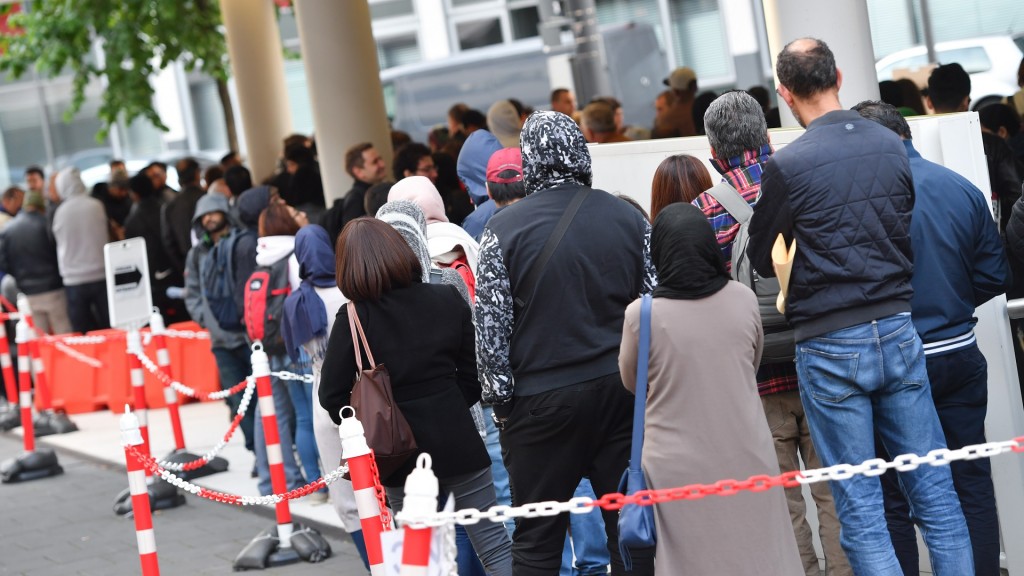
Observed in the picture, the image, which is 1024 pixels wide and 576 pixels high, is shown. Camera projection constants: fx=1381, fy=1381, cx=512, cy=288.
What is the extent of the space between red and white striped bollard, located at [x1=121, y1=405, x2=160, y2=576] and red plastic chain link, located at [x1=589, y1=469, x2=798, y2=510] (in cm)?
282

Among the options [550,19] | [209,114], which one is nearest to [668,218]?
[550,19]

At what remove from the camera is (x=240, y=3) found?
16000 mm

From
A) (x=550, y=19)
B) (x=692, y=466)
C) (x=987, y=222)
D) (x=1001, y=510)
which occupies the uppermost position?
(x=550, y=19)

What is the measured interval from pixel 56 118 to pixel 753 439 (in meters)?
31.2

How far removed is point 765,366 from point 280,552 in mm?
3538

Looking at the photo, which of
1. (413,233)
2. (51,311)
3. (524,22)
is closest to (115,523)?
(413,233)

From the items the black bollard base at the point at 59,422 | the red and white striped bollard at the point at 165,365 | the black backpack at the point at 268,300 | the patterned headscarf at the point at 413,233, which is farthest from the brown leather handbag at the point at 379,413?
the black bollard base at the point at 59,422

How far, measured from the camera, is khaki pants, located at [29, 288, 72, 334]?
15094mm

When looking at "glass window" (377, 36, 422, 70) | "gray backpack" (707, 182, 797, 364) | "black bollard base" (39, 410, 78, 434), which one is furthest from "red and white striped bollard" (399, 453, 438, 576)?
"glass window" (377, 36, 422, 70)

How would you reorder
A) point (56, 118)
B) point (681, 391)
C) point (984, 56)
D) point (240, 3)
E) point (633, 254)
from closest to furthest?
1. point (681, 391)
2. point (633, 254)
3. point (240, 3)
4. point (984, 56)
5. point (56, 118)

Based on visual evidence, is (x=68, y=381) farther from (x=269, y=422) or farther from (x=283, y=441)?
(x=269, y=422)

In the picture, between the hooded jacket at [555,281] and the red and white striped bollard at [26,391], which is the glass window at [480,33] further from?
the hooded jacket at [555,281]

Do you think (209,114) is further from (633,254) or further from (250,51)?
(633,254)

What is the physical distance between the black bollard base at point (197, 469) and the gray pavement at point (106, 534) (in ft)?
1.04
